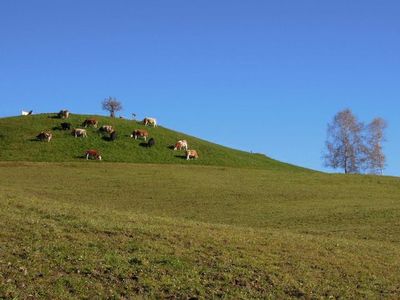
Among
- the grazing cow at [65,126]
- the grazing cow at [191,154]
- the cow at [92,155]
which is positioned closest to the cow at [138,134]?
the grazing cow at [191,154]

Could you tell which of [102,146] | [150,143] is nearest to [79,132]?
[102,146]

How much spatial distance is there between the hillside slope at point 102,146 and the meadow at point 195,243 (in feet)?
70.9

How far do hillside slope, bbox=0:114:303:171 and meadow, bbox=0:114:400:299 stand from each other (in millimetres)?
21622

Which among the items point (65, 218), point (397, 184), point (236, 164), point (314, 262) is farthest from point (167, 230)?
point (236, 164)

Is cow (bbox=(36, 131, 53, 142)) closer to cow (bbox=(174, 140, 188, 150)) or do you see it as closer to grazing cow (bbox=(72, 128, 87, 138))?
grazing cow (bbox=(72, 128, 87, 138))

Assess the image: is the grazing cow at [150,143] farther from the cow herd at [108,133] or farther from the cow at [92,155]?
the cow at [92,155]

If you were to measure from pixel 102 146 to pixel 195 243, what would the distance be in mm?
59306

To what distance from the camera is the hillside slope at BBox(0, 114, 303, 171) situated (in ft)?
238

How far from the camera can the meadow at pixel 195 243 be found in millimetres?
14906

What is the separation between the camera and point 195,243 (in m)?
19.6

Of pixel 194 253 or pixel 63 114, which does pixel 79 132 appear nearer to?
pixel 63 114

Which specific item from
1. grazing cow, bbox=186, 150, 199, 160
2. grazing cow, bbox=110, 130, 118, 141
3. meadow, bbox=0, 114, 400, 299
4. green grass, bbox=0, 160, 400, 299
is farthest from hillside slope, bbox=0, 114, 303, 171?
green grass, bbox=0, 160, 400, 299

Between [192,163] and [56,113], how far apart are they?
28526 mm

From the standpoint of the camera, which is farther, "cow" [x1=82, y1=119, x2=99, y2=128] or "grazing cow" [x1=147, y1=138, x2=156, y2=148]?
"cow" [x1=82, y1=119, x2=99, y2=128]
